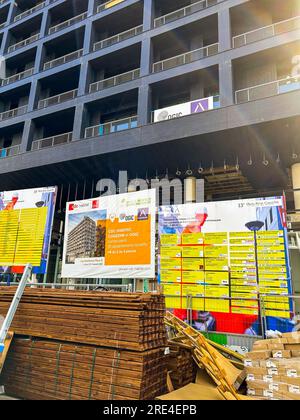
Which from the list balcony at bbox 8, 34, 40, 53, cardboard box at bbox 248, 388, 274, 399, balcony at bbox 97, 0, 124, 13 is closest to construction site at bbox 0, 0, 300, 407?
cardboard box at bbox 248, 388, 274, 399

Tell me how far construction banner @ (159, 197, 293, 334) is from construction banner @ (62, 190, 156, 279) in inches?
51.4

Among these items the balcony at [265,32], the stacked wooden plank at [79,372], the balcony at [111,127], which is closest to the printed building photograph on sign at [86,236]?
the stacked wooden plank at [79,372]

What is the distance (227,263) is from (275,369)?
179 inches

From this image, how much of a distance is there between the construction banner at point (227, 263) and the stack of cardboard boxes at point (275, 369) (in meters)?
2.62

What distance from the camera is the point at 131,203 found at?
10547mm

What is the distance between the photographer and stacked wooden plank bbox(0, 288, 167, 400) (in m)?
5.28

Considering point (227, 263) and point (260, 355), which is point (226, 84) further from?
point (260, 355)

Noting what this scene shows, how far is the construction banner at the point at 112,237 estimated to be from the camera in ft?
32.2

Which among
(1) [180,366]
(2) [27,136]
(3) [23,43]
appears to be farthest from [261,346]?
(3) [23,43]

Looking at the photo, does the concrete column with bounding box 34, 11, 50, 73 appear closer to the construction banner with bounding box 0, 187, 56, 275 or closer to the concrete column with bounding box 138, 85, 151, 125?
the concrete column with bounding box 138, 85, 151, 125

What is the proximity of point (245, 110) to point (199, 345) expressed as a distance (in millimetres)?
9973
